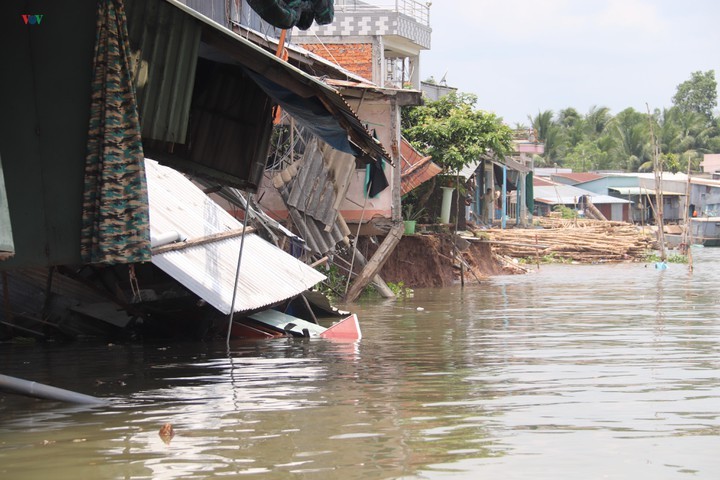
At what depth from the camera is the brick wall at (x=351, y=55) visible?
28.4 meters

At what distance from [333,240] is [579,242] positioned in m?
19.8

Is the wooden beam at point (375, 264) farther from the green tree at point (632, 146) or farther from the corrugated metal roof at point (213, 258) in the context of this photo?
the green tree at point (632, 146)

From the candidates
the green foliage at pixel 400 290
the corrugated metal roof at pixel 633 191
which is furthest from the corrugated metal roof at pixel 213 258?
the corrugated metal roof at pixel 633 191

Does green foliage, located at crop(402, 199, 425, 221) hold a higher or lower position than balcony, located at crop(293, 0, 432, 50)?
lower

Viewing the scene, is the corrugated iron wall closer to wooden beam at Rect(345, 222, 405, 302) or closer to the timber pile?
wooden beam at Rect(345, 222, 405, 302)

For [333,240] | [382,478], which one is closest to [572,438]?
[382,478]

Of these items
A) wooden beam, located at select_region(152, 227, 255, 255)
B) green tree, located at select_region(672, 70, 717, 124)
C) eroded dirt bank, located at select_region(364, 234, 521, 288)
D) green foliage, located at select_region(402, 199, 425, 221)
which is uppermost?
green tree, located at select_region(672, 70, 717, 124)

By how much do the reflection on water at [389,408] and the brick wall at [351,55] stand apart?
15114mm

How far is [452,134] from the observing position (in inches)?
981

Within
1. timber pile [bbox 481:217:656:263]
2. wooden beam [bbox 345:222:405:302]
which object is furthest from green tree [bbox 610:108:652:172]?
wooden beam [bbox 345:222:405:302]

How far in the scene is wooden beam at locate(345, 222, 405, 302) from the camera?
19891 mm

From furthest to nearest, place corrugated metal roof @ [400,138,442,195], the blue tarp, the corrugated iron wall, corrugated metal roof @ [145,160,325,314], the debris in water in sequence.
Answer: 1. corrugated metal roof @ [400,138,442,195]
2. corrugated metal roof @ [145,160,325,314]
3. the blue tarp
4. the corrugated iron wall
5. the debris in water

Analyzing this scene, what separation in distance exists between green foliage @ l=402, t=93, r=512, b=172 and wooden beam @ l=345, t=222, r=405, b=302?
4.50m

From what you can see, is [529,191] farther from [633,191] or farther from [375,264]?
[375,264]
